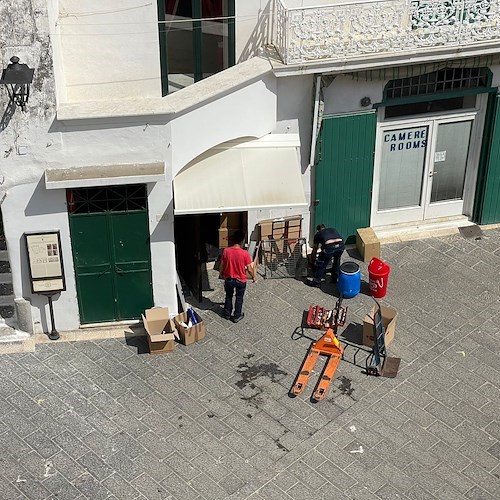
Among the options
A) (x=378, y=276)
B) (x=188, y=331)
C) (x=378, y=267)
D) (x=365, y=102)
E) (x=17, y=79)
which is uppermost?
(x=17, y=79)

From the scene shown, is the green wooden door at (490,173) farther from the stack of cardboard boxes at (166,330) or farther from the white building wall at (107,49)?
the white building wall at (107,49)

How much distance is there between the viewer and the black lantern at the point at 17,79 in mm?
13141

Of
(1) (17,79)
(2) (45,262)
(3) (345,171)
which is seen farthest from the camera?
(3) (345,171)

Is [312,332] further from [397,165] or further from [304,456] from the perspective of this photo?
[397,165]

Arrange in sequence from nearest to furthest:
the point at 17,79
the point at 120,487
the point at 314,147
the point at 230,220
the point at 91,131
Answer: the point at 120,487, the point at 17,79, the point at 91,131, the point at 314,147, the point at 230,220

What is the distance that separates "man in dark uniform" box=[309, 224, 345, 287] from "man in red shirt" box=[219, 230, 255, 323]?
147 centimetres

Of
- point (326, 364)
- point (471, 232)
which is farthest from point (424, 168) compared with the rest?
point (326, 364)

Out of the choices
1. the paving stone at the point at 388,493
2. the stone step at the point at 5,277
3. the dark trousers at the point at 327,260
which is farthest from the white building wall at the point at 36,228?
the paving stone at the point at 388,493

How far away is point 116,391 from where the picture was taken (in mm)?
14789

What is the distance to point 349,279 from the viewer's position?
55.1ft

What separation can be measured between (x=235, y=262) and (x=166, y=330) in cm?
174

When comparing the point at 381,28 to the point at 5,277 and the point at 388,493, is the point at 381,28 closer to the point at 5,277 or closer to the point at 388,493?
the point at 388,493

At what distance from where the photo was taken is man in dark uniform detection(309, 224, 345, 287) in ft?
55.3

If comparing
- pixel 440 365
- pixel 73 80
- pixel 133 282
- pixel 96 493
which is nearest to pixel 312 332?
pixel 440 365
